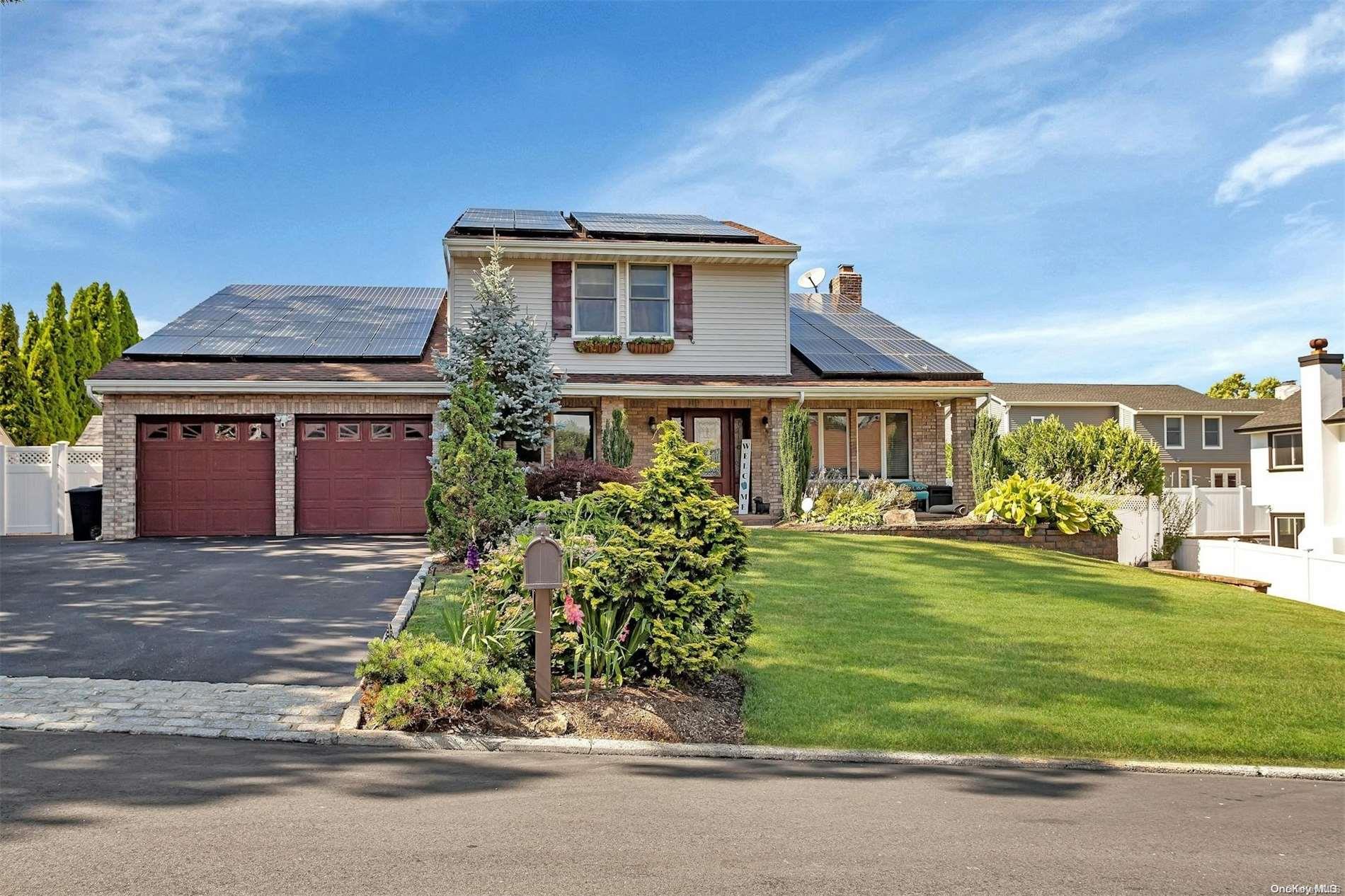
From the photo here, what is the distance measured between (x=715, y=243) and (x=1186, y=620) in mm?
12238

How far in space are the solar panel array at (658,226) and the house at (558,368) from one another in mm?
106

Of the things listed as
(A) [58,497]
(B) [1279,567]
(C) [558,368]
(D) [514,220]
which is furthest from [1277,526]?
(A) [58,497]

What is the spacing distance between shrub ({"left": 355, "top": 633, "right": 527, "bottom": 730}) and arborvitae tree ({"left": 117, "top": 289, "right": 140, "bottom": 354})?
112 ft

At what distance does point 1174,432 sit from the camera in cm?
4003

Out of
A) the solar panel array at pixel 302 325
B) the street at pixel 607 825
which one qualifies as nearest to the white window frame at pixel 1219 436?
the solar panel array at pixel 302 325

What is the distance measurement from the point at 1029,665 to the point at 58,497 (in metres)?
19.2

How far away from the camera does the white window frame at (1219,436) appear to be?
4009 centimetres

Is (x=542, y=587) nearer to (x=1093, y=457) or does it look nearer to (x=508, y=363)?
(x=508, y=363)

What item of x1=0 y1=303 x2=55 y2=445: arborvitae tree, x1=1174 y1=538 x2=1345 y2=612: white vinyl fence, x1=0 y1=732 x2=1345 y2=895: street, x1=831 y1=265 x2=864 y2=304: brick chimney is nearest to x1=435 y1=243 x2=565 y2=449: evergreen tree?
x1=0 y1=732 x2=1345 y2=895: street

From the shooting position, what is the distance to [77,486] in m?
17.3

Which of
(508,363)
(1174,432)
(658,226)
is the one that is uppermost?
(658,226)

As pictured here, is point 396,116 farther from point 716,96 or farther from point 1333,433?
point 1333,433

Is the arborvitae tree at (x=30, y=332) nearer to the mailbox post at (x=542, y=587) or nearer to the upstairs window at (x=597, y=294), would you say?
the upstairs window at (x=597, y=294)

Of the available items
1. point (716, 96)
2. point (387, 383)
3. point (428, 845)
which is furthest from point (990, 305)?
point (428, 845)
